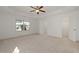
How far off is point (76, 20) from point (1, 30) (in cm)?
489

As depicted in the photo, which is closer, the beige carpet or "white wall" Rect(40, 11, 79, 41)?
the beige carpet

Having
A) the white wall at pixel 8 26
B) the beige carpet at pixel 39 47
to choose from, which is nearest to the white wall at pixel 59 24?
the beige carpet at pixel 39 47

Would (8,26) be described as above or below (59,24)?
below

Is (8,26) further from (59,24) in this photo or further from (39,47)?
(59,24)

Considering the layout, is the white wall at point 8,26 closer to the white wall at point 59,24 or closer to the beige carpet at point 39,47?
the beige carpet at point 39,47

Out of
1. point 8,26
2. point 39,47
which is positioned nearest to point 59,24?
point 39,47

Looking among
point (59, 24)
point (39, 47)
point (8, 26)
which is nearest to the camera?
point (39, 47)

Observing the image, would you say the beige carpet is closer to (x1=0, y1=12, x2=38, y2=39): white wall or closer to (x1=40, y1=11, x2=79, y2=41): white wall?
(x1=40, y1=11, x2=79, y2=41): white wall

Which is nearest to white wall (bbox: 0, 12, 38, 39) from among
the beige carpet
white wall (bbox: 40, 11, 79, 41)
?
the beige carpet

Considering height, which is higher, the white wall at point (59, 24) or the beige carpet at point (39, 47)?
the white wall at point (59, 24)

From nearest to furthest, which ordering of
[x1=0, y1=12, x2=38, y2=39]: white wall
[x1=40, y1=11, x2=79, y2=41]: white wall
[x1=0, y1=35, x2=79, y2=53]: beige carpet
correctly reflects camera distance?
[x1=0, y1=35, x2=79, y2=53]: beige carpet, [x1=40, y1=11, x2=79, y2=41]: white wall, [x1=0, y1=12, x2=38, y2=39]: white wall

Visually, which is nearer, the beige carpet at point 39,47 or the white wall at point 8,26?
the beige carpet at point 39,47
